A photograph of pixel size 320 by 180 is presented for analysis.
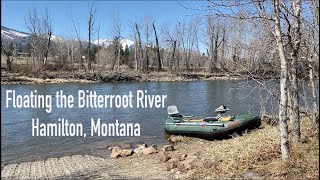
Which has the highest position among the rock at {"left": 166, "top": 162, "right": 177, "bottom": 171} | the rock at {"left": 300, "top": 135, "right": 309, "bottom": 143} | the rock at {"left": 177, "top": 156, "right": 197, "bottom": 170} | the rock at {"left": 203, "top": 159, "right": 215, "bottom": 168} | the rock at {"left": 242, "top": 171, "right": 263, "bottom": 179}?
the rock at {"left": 300, "top": 135, "right": 309, "bottom": 143}

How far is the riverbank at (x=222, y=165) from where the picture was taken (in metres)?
5.55

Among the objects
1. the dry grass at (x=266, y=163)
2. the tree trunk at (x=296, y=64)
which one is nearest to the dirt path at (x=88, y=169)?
the dry grass at (x=266, y=163)

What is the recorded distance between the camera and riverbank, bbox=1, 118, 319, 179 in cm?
555

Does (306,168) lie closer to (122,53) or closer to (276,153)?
(276,153)

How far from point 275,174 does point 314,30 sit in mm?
2325

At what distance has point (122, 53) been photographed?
68.2 m

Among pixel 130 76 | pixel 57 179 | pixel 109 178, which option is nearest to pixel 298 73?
pixel 109 178

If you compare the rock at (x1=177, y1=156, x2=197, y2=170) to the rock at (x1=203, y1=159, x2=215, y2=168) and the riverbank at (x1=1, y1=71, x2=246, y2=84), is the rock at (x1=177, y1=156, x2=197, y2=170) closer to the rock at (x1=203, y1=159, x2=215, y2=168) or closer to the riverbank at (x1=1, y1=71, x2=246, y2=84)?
the rock at (x1=203, y1=159, x2=215, y2=168)

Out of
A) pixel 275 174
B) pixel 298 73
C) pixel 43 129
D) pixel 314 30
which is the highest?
pixel 314 30

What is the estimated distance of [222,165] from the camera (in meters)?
6.53

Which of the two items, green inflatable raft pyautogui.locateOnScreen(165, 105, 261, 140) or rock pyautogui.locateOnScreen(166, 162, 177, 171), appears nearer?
rock pyautogui.locateOnScreen(166, 162, 177, 171)

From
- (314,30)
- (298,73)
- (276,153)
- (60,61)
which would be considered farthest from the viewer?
(60,61)

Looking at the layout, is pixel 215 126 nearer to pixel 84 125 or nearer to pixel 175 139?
pixel 175 139

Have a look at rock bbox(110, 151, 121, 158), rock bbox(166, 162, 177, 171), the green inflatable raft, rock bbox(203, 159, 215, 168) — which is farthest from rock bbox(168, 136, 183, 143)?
rock bbox(203, 159, 215, 168)
